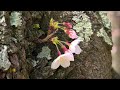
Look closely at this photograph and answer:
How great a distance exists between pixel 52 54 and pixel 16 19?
9.8 inches

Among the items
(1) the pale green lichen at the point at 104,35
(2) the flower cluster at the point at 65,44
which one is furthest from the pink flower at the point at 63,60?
(1) the pale green lichen at the point at 104,35

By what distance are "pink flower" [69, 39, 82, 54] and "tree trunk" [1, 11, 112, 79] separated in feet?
0.21

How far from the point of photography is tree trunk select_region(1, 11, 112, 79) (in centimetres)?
153


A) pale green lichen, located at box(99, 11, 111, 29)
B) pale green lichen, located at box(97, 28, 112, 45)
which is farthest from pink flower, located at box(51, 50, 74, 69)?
pale green lichen, located at box(99, 11, 111, 29)

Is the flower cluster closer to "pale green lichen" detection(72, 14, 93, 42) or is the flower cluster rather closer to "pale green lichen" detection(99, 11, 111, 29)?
"pale green lichen" detection(72, 14, 93, 42)

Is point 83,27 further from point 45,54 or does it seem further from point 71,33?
point 45,54

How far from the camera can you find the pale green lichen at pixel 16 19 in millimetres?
1535

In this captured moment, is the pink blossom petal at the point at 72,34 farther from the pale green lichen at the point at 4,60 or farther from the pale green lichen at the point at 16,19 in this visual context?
the pale green lichen at the point at 4,60

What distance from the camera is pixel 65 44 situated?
5.49 feet

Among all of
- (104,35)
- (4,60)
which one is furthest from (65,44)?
(4,60)

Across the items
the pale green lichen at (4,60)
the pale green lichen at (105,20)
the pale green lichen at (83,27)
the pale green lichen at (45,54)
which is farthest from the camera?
the pale green lichen at (105,20)

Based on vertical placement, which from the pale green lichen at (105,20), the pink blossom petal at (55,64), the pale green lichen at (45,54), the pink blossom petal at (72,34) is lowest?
the pink blossom petal at (55,64)

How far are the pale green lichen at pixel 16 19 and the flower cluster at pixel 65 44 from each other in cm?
19
